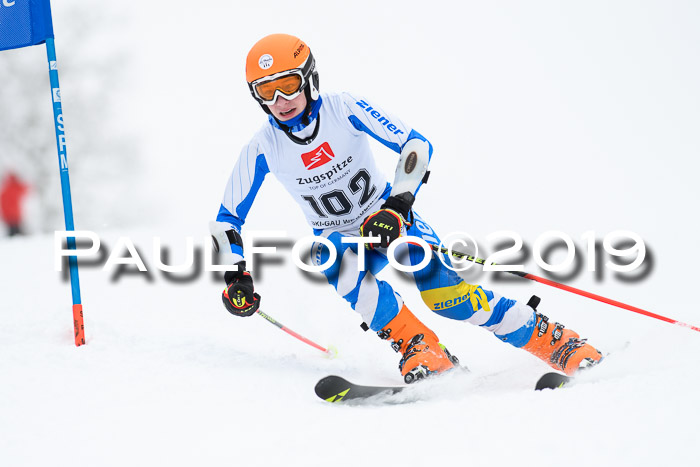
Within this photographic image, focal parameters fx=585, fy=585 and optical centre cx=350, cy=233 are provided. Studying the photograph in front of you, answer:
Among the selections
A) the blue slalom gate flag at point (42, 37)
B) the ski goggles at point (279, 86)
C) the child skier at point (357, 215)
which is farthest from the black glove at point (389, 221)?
the blue slalom gate flag at point (42, 37)

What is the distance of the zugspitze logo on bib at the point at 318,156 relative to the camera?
142 inches

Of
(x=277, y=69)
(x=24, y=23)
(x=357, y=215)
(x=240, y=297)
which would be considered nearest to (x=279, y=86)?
(x=277, y=69)

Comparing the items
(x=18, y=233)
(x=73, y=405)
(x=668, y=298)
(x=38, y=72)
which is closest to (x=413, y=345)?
(x=73, y=405)

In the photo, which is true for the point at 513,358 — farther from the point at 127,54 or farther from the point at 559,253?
the point at 127,54

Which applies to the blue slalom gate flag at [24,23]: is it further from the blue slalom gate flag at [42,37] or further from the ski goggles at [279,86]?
the ski goggles at [279,86]

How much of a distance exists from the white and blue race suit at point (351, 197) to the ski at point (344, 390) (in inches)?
23.2

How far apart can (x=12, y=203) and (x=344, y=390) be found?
10.0 meters

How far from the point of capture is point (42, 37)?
435 cm

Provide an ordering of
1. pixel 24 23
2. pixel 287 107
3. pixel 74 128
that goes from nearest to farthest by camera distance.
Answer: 1. pixel 287 107
2. pixel 24 23
3. pixel 74 128

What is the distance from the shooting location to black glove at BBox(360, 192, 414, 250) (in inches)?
127

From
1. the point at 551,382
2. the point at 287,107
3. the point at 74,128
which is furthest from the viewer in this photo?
the point at 74,128

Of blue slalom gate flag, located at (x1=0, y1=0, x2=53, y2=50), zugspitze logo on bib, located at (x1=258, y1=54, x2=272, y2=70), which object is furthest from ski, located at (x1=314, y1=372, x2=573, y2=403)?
blue slalom gate flag, located at (x1=0, y1=0, x2=53, y2=50)

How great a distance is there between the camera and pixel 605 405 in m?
2.29

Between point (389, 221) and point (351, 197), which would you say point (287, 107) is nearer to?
point (351, 197)
